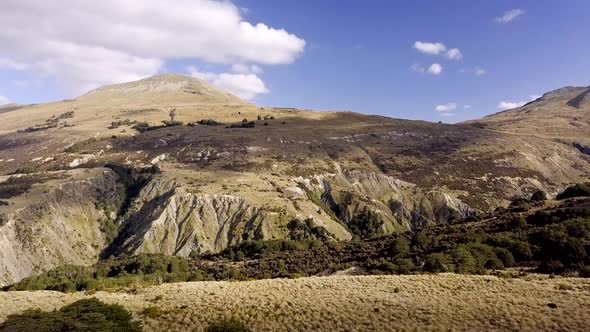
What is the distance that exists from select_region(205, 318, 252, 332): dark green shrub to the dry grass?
73 centimetres

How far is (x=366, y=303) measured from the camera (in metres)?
35.1

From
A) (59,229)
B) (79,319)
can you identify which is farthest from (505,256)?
(59,229)

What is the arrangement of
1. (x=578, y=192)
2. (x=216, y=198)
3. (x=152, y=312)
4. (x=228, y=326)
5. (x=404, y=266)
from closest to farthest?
(x=228, y=326)
(x=152, y=312)
(x=404, y=266)
(x=578, y=192)
(x=216, y=198)

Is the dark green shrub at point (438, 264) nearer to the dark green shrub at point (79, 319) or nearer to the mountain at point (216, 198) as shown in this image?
the dark green shrub at point (79, 319)

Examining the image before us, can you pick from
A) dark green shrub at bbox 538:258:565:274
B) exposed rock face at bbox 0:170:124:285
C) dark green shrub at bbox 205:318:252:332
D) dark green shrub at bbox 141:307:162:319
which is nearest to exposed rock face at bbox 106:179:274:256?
exposed rock face at bbox 0:170:124:285

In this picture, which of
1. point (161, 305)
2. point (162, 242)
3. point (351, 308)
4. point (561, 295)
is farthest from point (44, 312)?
point (162, 242)

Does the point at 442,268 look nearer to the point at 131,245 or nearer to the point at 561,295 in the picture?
the point at 561,295

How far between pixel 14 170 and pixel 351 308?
19766cm

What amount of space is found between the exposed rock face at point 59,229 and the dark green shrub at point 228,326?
96633mm

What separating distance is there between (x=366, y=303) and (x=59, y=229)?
12089cm

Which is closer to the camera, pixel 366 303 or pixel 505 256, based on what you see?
pixel 366 303

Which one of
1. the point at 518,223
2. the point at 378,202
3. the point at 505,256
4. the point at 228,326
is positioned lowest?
the point at 378,202

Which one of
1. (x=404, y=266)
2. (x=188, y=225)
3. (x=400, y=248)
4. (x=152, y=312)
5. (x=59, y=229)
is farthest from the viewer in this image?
(x=188, y=225)

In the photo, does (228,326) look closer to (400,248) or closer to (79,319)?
(79,319)
